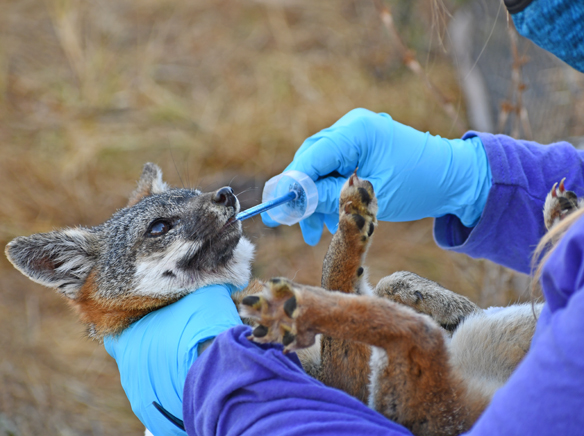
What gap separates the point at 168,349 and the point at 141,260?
2.13 ft

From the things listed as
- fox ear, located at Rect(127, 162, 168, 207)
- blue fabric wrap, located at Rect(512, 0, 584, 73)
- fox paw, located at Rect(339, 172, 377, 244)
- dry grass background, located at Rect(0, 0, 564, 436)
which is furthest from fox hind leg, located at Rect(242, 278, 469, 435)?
dry grass background, located at Rect(0, 0, 564, 436)

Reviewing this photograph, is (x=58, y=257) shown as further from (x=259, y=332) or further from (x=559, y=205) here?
(x=559, y=205)

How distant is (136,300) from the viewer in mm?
2330

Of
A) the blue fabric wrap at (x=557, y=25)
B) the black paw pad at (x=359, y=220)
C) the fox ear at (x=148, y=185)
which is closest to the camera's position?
the blue fabric wrap at (x=557, y=25)

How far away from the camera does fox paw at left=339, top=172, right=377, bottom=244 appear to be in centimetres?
201

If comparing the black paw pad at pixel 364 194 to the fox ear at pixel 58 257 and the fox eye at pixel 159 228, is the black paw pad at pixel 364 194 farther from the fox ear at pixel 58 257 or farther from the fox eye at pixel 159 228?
the fox ear at pixel 58 257

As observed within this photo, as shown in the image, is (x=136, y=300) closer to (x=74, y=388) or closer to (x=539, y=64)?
(x=74, y=388)

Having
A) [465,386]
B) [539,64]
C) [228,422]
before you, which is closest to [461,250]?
[465,386]

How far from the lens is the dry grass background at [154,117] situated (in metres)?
4.95

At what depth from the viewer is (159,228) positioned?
2.49 meters

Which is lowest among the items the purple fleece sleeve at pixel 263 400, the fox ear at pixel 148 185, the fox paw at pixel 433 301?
the fox paw at pixel 433 301

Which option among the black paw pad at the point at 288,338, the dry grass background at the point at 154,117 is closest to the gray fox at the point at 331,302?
the black paw pad at the point at 288,338

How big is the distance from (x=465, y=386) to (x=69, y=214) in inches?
197

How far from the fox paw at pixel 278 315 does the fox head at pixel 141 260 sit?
2.69 feet
